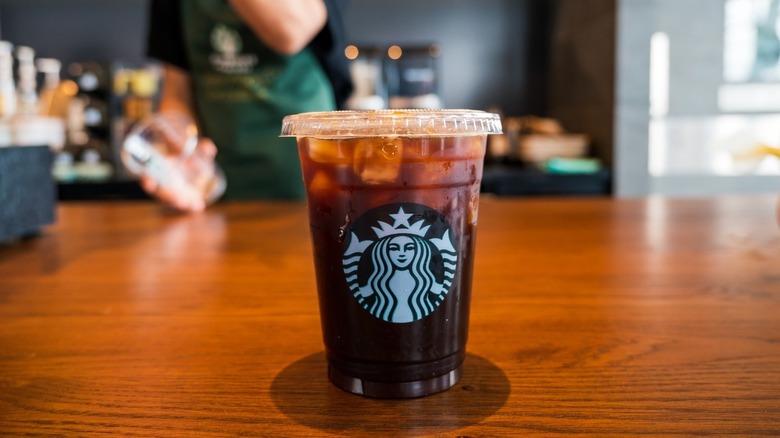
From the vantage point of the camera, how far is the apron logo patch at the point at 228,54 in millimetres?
1805

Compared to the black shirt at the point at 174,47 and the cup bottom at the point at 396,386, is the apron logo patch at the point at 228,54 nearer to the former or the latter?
the black shirt at the point at 174,47

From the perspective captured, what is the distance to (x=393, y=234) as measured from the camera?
443 millimetres

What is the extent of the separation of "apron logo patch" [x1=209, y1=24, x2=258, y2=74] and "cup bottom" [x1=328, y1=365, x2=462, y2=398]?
1509mm

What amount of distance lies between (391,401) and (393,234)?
12 centimetres

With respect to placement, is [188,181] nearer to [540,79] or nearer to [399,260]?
[399,260]

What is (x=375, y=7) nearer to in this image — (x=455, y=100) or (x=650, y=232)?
(x=455, y=100)

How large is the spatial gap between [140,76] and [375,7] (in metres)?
1.49

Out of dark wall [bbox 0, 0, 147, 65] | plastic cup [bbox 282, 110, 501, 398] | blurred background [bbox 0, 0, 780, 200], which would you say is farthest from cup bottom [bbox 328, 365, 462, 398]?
dark wall [bbox 0, 0, 147, 65]

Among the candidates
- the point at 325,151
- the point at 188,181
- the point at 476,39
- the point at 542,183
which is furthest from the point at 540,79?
the point at 325,151

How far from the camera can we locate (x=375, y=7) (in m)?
4.09

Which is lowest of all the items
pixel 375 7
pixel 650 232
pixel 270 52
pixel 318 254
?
pixel 650 232

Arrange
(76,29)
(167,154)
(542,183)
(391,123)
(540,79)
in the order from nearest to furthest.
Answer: (391,123)
(167,154)
(542,183)
(76,29)
(540,79)

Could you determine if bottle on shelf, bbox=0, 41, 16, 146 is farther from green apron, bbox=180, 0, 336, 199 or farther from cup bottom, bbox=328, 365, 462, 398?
cup bottom, bbox=328, 365, 462, 398

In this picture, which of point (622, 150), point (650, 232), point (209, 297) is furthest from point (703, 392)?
point (622, 150)
